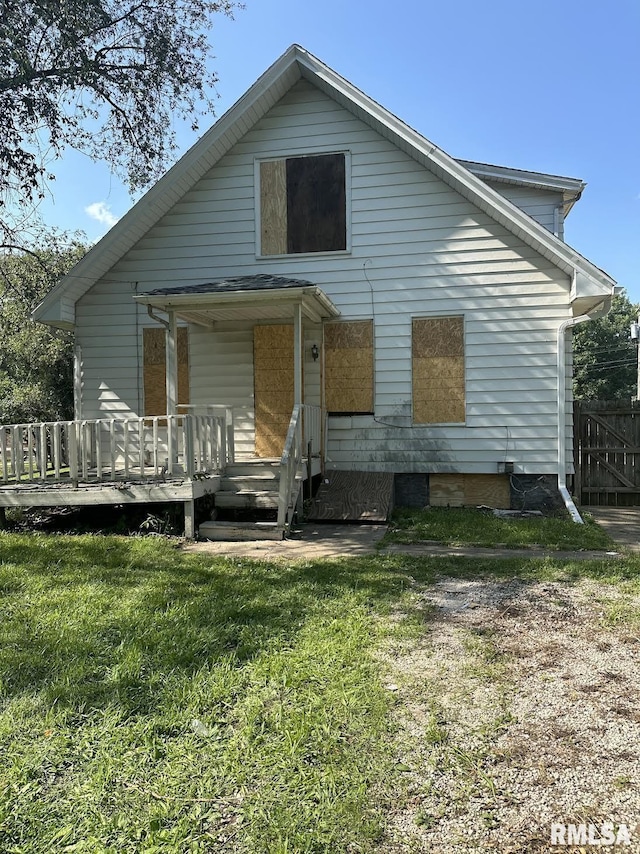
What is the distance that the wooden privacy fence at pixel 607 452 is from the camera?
10172 mm

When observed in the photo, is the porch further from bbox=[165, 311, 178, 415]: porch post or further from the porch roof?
the porch roof

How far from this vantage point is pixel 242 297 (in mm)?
8023

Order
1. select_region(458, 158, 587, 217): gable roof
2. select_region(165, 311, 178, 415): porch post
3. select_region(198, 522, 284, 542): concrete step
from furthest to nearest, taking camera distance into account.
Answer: select_region(458, 158, 587, 217): gable roof, select_region(165, 311, 178, 415): porch post, select_region(198, 522, 284, 542): concrete step

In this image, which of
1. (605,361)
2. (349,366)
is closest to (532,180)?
(349,366)

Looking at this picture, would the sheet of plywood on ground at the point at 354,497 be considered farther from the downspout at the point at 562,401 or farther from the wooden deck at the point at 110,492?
the downspout at the point at 562,401

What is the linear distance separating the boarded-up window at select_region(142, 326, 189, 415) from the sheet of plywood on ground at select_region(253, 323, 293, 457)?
4.36ft

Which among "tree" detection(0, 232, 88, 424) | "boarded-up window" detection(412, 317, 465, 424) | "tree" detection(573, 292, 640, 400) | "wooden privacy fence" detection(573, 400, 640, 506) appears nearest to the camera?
"boarded-up window" detection(412, 317, 465, 424)

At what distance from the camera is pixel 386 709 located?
2.87 m

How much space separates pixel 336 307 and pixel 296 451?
3063 mm

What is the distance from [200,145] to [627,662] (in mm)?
9353

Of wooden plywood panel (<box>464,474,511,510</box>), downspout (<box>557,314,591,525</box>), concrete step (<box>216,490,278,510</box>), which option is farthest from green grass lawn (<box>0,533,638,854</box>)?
Answer: wooden plywood panel (<box>464,474,511,510</box>)

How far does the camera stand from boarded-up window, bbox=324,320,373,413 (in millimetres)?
9555

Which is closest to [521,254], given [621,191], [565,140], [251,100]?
[251,100]

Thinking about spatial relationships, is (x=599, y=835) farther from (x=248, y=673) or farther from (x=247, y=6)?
(x=247, y=6)
